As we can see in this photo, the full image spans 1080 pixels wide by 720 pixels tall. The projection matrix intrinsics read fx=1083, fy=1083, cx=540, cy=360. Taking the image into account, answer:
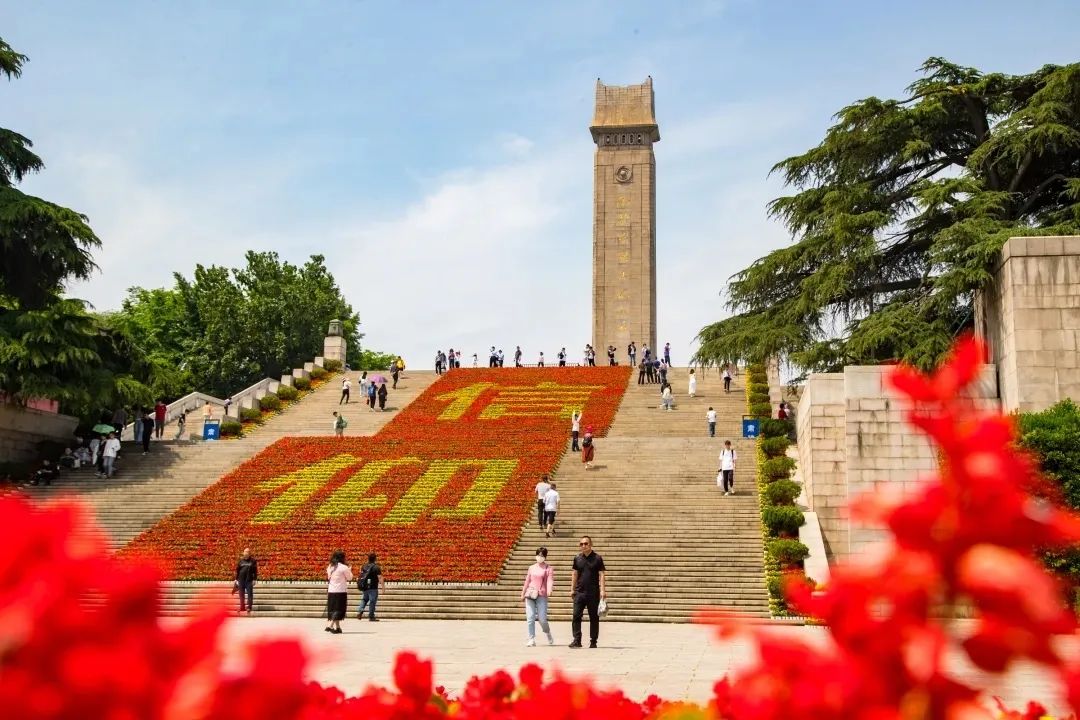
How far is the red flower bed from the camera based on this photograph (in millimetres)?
22719

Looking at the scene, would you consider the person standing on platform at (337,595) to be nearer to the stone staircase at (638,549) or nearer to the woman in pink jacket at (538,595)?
the stone staircase at (638,549)

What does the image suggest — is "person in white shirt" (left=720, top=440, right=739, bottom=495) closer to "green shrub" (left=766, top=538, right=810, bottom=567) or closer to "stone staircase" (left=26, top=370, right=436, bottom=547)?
"green shrub" (left=766, top=538, right=810, bottom=567)

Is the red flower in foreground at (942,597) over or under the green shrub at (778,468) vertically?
under

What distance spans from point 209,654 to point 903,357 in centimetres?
2416

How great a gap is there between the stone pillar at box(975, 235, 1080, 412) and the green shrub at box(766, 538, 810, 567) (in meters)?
4.72

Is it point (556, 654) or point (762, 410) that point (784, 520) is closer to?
point (556, 654)

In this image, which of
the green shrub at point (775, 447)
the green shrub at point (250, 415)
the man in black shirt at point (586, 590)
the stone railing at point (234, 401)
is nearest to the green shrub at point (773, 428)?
the green shrub at point (775, 447)

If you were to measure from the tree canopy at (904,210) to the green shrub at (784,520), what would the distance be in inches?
178

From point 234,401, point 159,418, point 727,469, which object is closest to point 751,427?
point 727,469

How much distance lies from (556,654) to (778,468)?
12.5 metres

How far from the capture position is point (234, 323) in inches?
2383

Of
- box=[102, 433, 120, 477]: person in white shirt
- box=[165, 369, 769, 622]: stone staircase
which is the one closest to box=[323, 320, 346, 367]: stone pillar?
box=[102, 433, 120, 477]: person in white shirt

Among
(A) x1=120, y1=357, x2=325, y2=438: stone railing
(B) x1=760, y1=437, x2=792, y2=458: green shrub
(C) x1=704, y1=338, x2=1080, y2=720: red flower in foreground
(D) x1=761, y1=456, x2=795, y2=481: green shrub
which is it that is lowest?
(C) x1=704, y1=338, x2=1080, y2=720: red flower in foreground

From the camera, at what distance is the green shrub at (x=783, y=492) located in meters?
23.2
